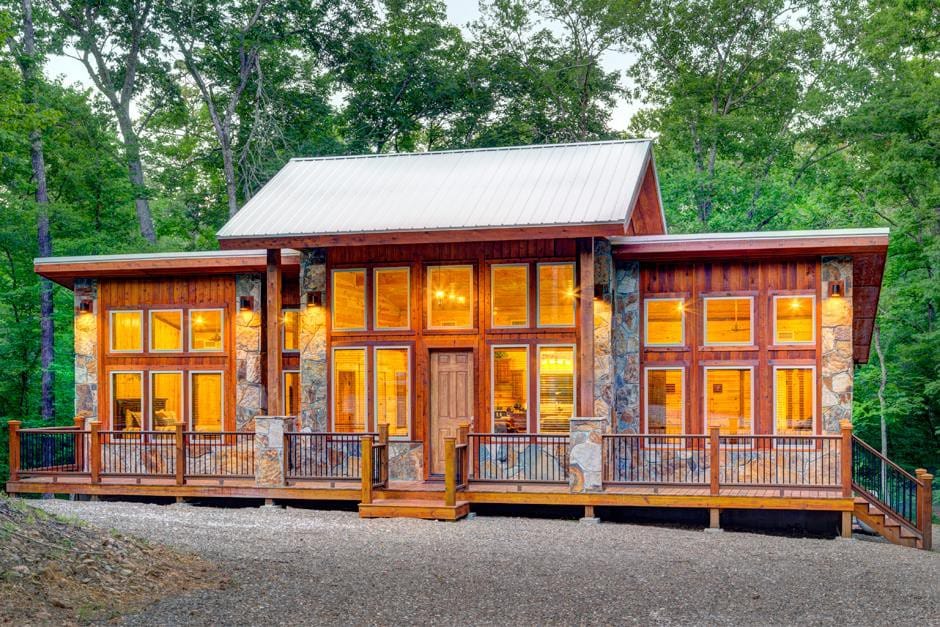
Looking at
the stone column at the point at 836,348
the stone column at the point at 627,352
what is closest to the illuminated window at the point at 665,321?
the stone column at the point at 627,352

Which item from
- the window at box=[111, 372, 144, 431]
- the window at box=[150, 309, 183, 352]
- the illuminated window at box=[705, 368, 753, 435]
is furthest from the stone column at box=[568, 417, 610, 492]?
the window at box=[111, 372, 144, 431]

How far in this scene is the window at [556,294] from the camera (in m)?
15.7

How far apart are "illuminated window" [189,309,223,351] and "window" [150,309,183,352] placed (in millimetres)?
246

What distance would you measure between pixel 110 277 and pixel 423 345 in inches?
240

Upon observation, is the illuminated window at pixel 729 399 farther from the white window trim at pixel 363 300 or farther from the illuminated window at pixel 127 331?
Answer: the illuminated window at pixel 127 331

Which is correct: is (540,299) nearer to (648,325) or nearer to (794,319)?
(648,325)

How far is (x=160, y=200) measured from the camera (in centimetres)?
3381

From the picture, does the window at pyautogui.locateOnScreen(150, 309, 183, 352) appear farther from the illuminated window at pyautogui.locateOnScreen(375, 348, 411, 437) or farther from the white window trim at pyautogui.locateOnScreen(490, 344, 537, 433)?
the white window trim at pyautogui.locateOnScreen(490, 344, 537, 433)

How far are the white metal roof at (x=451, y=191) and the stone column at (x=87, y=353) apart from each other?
3772mm

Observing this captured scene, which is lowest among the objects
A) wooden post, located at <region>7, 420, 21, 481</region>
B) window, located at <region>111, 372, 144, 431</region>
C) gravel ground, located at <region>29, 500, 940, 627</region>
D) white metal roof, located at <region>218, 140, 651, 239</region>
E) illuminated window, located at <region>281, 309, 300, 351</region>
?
gravel ground, located at <region>29, 500, 940, 627</region>

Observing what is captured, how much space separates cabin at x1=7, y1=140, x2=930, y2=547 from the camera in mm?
14625

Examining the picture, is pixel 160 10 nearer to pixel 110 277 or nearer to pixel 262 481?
pixel 110 277

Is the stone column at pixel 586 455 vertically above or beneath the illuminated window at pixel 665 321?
beneath

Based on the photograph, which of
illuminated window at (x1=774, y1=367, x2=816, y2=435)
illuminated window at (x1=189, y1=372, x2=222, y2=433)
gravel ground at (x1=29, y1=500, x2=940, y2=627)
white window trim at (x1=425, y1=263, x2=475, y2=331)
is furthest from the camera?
illuminated window at (x1=189, y1=372, x2=222, y2=433)
